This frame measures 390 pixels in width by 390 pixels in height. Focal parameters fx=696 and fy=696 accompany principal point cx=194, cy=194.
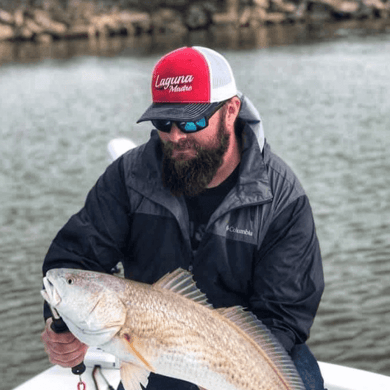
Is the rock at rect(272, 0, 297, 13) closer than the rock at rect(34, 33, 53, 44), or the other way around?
the rock at rect(34, 33, 53, 44)

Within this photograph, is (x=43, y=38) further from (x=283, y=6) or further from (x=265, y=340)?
(x=265, y=340)

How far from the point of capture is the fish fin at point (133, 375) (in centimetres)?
308

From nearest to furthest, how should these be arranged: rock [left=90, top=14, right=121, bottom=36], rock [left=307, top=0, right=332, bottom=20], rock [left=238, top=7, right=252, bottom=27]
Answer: rock [left=90, top=14, right=121, bottom=36] → rock [left=307, top=0, right=332, bottom=20] → rock [left=238, top=7, right=252, bottom=27]

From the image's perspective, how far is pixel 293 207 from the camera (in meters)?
4.05

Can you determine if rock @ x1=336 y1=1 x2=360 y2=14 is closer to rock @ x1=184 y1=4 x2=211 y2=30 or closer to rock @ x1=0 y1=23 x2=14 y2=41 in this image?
rock @ x1=184 y1=4 x2=211 y2=30

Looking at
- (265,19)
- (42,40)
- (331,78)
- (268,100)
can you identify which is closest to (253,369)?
(268,100)

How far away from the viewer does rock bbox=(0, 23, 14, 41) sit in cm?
7494

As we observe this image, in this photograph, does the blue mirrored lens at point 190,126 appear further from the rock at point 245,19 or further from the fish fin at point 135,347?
the rock at point 245,19

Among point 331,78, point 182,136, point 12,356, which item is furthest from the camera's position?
point 331,78

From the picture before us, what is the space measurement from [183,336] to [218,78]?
1.58 metres

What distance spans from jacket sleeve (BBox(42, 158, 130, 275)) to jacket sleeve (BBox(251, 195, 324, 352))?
87cm

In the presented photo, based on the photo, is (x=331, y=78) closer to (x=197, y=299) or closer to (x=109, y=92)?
(x=109, y=92)

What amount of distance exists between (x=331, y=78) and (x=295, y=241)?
30.9m

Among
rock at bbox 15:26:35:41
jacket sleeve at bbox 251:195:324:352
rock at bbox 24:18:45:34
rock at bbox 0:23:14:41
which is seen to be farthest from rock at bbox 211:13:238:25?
jacket sleeve at bbox 251:195:324:352
